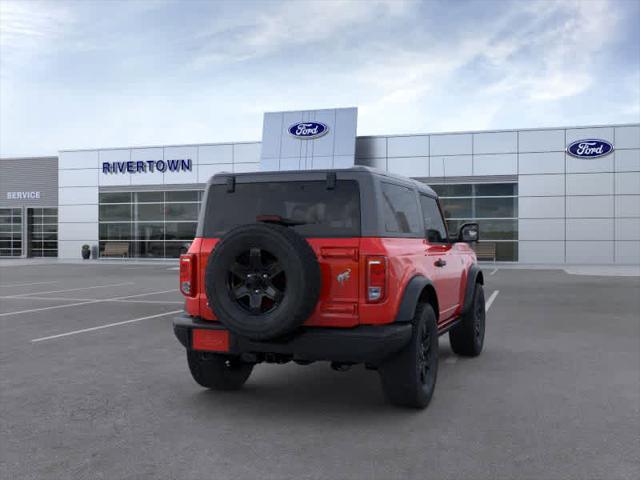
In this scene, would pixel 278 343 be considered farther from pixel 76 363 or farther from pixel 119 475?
pixel 76 363

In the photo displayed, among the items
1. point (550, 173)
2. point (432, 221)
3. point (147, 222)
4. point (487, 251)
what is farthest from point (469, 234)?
point (147, 222)

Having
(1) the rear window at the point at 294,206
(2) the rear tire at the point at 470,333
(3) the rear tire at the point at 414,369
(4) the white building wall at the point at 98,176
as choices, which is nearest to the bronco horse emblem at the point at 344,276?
(1) the rear window at the point at 294,206

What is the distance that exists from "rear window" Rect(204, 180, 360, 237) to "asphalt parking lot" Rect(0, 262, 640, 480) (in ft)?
4.79

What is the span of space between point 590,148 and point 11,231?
35075 millimetres

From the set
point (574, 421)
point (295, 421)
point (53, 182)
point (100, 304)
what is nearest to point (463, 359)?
point (574, 421)

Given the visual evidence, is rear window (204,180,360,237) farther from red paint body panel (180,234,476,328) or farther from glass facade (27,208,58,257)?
glass facade (27,208,58,257)

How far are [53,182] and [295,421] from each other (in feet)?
128

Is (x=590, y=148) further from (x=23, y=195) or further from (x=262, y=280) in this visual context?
(x=23, y=195)

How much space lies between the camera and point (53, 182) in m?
39.9

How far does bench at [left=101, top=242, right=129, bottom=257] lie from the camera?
3728 centimetres

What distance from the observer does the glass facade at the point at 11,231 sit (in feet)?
137

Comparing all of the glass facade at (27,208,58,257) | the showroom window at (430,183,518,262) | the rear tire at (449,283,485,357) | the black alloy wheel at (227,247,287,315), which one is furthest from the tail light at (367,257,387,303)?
the glass facade at (27,208,58,257)

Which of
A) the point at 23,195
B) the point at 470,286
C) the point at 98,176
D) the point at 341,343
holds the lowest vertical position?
the point at 341,343

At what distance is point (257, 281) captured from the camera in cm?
471
